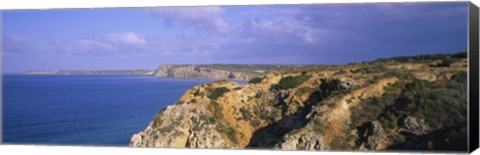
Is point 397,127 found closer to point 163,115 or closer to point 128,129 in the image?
point 163,115

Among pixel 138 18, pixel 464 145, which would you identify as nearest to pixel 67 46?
pixel 138 18

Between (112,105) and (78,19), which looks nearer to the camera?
(78,19)

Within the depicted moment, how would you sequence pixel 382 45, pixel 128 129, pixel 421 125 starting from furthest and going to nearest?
pixel 128 129
pixel 382 45
pixel 421 125

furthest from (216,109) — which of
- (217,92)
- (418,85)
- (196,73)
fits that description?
(418,85)

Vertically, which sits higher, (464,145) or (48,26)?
(48,26)

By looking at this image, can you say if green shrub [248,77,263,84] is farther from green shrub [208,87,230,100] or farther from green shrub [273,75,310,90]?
green shrub [208,87,230,100]

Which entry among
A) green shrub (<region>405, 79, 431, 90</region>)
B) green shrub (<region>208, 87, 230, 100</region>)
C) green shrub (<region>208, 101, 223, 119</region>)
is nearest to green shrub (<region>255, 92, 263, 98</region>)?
green shrub (<region>208, 87, 230, 100</region>)

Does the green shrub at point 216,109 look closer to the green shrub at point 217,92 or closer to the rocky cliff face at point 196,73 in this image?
the green shrub at point 217,92

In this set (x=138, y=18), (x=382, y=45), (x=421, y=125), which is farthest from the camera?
(x=138, y=18)

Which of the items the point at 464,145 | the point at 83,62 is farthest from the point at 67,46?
the point at 464,145
